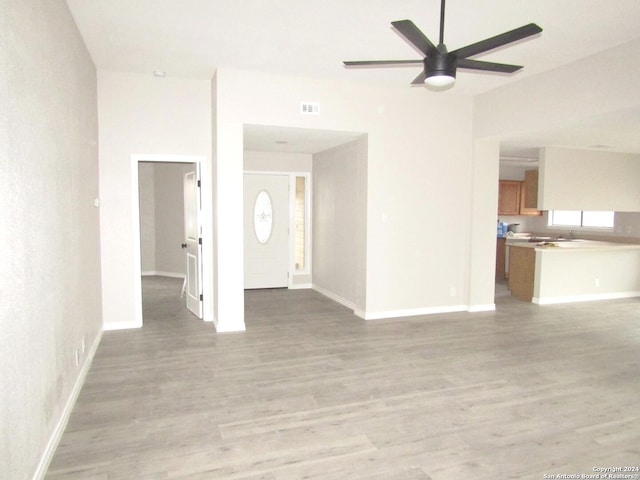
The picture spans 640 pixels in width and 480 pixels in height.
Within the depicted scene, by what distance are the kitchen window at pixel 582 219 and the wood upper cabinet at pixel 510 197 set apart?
870mm

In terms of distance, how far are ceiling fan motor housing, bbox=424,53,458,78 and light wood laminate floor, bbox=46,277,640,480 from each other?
7.92 ft

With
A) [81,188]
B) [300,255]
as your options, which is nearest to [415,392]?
[81,188]

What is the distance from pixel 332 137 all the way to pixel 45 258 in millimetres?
4055

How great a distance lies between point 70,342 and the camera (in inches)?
124

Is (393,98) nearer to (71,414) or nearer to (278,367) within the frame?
(278,367)

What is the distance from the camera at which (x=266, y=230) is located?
7.74m

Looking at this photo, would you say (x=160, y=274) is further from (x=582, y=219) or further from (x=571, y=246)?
(x=582, y=219)

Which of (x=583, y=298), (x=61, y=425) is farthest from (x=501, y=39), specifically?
Result: (x=583, y=298)

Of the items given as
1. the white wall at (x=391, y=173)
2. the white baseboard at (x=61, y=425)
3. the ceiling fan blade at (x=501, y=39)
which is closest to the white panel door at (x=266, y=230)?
the white wall at (x=391, y=173)

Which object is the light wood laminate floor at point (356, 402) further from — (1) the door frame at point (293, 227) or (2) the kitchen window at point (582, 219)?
(2) the kitchen window at point (582, 219)

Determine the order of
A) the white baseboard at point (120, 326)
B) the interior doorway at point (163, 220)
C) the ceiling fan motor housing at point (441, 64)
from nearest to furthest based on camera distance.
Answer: the ceiling fan motor housing at point (441, 64) < the white baseboard at point (120, 326) < the interior doorway at point (163, 220)

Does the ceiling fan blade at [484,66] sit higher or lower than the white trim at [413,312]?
higher

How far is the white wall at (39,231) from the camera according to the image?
1.92 metres

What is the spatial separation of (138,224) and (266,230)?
2886 millimetres
